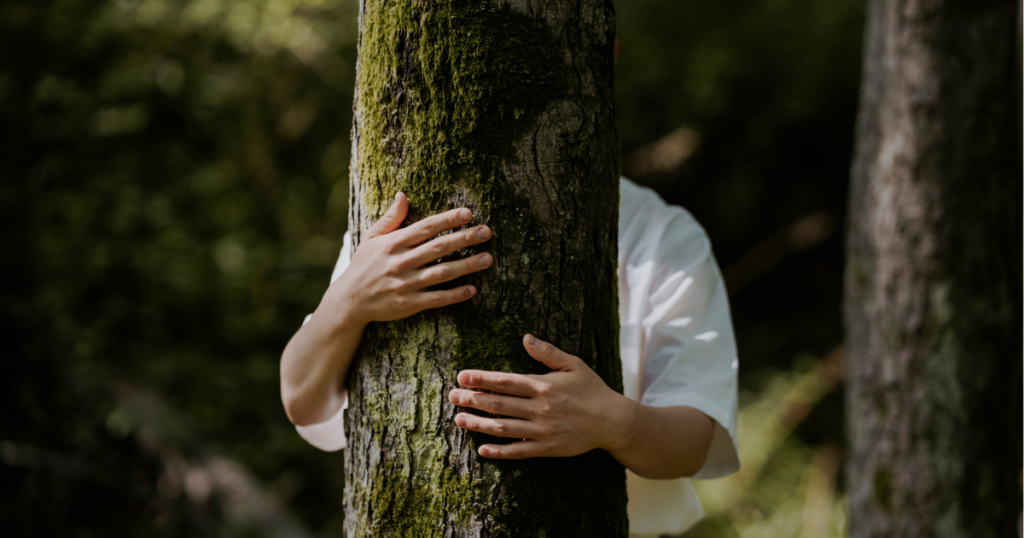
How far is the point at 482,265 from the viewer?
0.94 m

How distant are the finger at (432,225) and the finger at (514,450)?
32cm

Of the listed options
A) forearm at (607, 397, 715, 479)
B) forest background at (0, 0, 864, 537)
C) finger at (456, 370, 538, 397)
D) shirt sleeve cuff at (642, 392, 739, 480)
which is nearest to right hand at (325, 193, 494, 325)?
finger at (456, 370, 538, 397)

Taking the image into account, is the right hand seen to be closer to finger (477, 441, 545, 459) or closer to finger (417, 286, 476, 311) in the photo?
finger (417, 286, 476, 311)

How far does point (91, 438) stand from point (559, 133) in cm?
340

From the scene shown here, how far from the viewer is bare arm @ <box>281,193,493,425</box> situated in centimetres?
94

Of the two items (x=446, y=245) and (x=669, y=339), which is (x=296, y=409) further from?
(x=669, y=339)

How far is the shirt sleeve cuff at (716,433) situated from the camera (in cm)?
116

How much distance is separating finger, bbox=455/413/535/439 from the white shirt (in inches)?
13.5

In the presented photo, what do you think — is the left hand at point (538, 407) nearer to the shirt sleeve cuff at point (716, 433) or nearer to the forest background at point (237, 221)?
the shirt sleeve cuff at point (716, 433)

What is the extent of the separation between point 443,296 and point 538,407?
8.3 inches

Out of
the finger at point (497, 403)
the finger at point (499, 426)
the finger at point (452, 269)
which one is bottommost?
the finger at point (499, 426)

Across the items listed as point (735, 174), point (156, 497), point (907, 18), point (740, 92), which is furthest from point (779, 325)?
point (156, 497)

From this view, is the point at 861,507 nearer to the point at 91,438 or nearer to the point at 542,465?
the point at 542,465

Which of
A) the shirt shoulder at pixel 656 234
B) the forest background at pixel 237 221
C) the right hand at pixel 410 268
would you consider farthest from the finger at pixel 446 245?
the forest background at pixel 237 221
